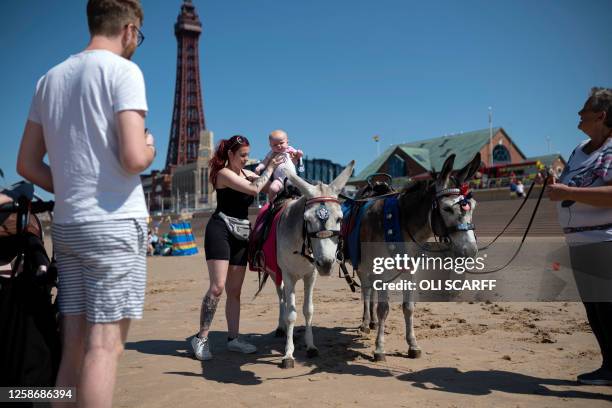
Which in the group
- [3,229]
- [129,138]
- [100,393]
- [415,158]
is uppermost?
[415,158]

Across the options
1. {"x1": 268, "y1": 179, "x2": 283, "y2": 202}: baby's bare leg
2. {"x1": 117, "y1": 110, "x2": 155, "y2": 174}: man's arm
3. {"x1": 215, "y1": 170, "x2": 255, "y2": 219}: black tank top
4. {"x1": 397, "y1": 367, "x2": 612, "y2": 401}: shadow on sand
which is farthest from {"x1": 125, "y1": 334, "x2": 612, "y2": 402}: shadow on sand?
{"x1": 117, "y1": 110, "x2": 155, "y2": 174}: man's arm

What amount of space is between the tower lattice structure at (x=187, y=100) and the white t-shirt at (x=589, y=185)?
148173 mm

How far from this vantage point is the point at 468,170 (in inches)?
207

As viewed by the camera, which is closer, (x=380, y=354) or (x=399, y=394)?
(x=399, y=394)

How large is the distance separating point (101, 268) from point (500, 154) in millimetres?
70356

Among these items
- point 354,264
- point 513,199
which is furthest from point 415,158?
point 354,264

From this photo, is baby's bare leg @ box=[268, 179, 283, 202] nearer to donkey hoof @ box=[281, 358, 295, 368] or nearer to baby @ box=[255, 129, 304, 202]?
baby @ box=[255, 129, 304, 202]

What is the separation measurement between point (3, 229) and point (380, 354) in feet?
13.4

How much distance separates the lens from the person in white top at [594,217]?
13.3 feet

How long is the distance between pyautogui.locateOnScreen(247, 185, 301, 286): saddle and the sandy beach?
112cm

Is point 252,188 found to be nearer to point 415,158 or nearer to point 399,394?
point 399,394

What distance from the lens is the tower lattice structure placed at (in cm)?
14762

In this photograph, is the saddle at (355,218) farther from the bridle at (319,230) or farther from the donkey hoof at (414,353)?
the donkey hoof at (414,353)

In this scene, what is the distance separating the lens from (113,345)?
226cm
